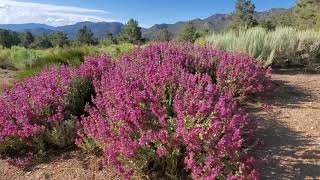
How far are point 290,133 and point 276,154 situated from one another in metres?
0.58

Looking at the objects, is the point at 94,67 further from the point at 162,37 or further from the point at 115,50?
the point at 162,37

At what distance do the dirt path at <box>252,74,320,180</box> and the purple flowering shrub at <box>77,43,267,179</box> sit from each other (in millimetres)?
306

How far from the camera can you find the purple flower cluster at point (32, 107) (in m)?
4.47

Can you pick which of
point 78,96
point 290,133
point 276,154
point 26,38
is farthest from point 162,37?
point 26,38

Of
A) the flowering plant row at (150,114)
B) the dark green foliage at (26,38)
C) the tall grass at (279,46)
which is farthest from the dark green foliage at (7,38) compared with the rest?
the flowering plant row at (150,114)

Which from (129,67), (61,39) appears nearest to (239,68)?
(129,67)

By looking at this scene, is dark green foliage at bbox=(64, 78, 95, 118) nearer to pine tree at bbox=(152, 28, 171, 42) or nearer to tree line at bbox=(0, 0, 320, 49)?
pine tree at bbox=(152, 28, 171, 42)

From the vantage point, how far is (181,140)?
3.56 metres

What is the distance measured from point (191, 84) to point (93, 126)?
1097 millimetres

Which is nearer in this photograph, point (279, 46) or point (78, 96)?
point (78, 96)

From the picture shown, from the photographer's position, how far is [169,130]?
12.2 feet

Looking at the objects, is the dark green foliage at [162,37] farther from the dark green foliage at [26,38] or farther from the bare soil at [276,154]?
the dark green foliage at [26,38]

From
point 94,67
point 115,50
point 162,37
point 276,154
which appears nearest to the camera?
point 276,154

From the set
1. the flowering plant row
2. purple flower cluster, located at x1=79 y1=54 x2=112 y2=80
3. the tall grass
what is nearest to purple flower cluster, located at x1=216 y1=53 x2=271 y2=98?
the flowering plant row
